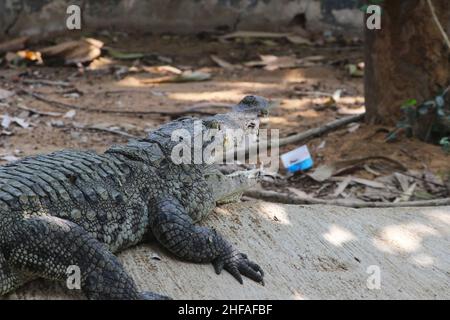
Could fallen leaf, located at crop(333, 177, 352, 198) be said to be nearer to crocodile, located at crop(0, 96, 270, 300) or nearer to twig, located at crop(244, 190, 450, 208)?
twig, located at crop(244, 190, 450, 208)

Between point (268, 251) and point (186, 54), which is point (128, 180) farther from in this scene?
point (186, 54)

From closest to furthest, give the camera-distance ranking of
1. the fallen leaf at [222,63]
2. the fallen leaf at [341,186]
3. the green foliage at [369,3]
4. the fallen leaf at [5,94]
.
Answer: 1. the fallen leaf at [341,186]
2. the green foliage at [369,3]
3. the fallen leaf at [5,94]
4. the fallen leaf at [222,63]

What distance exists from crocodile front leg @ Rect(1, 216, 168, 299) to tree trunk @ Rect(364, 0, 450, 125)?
4.19 m

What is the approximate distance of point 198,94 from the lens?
8523 mm

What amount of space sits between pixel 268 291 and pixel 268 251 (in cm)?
43

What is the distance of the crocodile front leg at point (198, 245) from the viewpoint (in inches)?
129

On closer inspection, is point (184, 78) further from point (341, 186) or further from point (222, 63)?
point (341, 186)

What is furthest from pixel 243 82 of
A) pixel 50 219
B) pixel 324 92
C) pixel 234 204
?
pixel 50 219

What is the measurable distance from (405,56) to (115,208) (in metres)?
3.89

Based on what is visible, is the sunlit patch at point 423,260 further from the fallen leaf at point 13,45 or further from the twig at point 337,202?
the fallen leaf at point 13,45

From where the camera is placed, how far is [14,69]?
9.38m

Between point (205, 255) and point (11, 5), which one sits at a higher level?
point (11, 5)

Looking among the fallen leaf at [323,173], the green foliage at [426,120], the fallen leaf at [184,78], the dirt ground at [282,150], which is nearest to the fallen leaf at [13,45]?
the dirt ground at [282,150]
